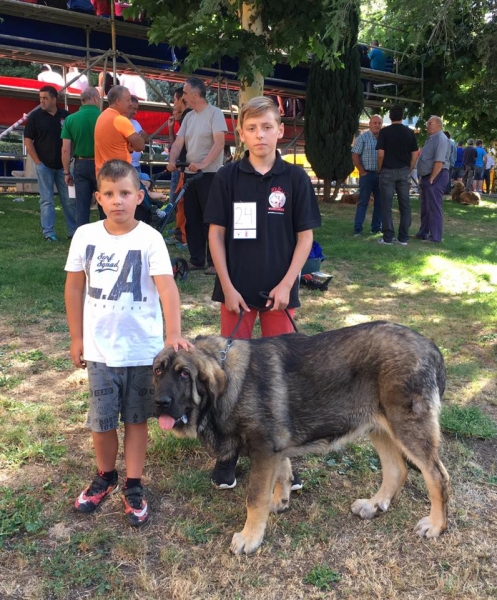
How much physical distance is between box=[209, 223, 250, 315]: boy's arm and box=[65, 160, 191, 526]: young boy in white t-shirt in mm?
456

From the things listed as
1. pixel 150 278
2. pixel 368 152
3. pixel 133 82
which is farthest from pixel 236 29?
pixel 133 82

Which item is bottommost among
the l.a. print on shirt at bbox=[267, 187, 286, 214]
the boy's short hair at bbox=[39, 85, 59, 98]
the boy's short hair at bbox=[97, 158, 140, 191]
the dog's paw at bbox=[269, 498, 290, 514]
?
the dog's paw at bbox=[269, 498, 290, 514]

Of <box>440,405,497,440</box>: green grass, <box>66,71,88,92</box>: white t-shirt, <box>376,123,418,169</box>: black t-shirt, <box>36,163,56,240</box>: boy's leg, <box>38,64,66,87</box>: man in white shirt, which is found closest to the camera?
<box>440,405,497,440</box>: green grass

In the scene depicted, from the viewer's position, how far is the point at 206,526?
9.42ft

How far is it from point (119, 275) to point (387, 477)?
5.74 ft

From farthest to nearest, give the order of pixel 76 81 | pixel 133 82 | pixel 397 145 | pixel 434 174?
pixel 133 82 → pixel 76 81 → pixel 434 174 → pixel 397 145

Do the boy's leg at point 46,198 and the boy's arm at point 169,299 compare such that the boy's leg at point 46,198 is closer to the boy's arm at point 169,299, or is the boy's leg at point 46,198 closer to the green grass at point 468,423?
the boy's arm at point 169,299

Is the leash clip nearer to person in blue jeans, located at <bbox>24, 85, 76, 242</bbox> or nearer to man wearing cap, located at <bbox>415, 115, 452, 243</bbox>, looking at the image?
person in blue jeans, located at <bbox>24, 85, 76, 242</bbox>

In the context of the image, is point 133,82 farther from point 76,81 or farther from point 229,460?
point 229,460

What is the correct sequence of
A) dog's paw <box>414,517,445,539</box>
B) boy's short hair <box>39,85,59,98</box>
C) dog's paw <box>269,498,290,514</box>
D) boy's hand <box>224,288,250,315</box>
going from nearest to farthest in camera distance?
dog's paw <box>414,517,445,539</box>, dog's paw <box>269,498,290,514</box>, boy's hand <box>224,288,250,315</box>, boy's short hair <box>39,85,59,98</box>

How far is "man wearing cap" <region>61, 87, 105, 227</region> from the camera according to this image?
27.4ft

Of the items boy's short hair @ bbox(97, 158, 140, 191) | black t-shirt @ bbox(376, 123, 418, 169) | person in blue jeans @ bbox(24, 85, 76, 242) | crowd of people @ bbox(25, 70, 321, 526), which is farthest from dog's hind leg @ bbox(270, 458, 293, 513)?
black t-shirt @ bbox(376, 123, 418, 169)

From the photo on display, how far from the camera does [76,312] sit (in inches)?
112

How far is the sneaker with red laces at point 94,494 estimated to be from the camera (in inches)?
115
